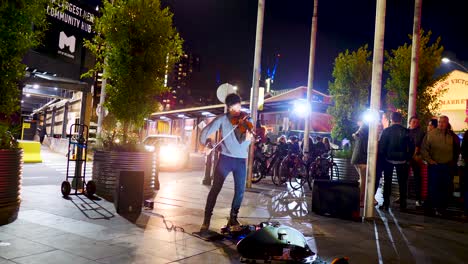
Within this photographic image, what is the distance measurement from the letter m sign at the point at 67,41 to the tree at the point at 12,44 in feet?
50.2

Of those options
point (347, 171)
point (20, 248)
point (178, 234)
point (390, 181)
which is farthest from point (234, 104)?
point (347, 171)

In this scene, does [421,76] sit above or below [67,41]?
below

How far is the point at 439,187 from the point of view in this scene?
786cm

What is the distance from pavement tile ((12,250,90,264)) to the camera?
377cm

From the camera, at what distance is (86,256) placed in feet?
13.1

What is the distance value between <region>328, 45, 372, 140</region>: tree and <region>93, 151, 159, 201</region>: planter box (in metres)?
11.4

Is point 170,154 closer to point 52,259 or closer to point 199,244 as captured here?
point 199,244

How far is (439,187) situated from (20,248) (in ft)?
24.9

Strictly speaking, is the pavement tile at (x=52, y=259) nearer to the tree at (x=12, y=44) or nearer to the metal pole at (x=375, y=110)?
the tree at (x=12, y=44)

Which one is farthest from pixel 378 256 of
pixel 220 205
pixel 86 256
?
pixel 220 205

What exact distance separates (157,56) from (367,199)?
5.49 metres

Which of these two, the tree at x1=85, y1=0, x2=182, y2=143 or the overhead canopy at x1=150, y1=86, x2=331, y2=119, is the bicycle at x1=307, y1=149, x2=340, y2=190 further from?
the overhead canopy at x1=150, y1=86, x2=331, y2=119

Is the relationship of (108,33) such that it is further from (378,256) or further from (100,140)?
(378,256)

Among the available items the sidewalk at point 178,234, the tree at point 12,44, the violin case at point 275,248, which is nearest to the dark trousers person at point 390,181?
the sidewalk at point 178,234
